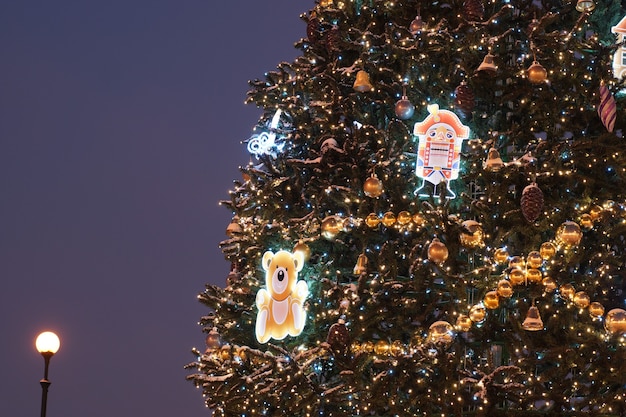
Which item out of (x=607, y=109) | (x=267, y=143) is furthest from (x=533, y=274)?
(x=267, y=143)

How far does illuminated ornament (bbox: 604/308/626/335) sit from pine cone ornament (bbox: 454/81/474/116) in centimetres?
221

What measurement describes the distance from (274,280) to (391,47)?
2373 millimetres

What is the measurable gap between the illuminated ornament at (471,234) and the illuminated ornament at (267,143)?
2.49 metres

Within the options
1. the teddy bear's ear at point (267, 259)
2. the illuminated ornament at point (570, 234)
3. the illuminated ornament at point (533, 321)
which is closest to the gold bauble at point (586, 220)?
the illuminated ornament at point (570, 234)

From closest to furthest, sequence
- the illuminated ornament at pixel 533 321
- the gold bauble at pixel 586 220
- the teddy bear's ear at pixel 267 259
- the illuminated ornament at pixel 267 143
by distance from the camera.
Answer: the illuminated ornament at pixel 533 321 < the gold bauble at pixel 586 220 < the teddy bear's ear at pixel 267 259 < the illuminated ornament at pixel 267 143

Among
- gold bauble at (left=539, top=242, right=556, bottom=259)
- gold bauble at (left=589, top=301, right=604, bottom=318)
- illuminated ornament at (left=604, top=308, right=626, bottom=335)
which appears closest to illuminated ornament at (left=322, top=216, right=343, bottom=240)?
gold bauble at (left=539, top=242, right=556, bottom=259)

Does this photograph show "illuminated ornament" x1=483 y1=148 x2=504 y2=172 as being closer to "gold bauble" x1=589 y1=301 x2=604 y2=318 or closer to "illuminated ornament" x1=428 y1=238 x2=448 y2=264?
Answer: "illuminated ornament" x1=428 y1=238 x2=448 y2=264

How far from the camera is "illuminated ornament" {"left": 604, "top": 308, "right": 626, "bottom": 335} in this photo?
725cm

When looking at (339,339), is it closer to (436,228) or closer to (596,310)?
(436,228)

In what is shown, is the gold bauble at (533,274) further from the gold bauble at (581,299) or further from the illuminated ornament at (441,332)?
the illuminated ornament at (441,332)

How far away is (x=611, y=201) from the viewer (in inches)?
309

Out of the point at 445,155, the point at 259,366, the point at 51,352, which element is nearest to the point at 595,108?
the point at 445,155

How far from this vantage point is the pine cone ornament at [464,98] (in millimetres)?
8242

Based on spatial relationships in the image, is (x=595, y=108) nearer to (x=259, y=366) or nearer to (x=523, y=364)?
(x=523, y=364)
